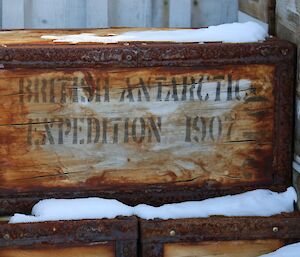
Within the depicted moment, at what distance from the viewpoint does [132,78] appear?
232cm

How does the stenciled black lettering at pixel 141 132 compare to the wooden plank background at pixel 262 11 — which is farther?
the wooden plank background at pixel 262 11

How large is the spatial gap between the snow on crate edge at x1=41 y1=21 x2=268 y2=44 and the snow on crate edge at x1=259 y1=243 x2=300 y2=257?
67 centimetres

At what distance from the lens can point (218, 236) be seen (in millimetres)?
2264

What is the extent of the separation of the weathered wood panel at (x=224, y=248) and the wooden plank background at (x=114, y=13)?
3.78ft

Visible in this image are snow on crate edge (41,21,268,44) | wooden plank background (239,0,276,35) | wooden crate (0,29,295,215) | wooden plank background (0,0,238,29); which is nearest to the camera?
wooden crate (0,29,295,215)

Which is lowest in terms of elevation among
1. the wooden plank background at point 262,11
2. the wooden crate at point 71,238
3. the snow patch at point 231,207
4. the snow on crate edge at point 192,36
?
the wooden crate at point 71,238

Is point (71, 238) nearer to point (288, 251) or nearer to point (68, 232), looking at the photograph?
point (68, 232)

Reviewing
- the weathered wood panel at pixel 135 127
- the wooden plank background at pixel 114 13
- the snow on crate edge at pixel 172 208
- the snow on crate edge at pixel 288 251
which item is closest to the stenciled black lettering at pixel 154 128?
the weathered wood panel at pixel 135 127

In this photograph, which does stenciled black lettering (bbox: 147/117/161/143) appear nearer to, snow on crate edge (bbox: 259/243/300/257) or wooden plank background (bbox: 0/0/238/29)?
snow on crate edge (bbox: 259/243/300/257)

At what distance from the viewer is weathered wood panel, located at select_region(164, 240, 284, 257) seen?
2.26 m

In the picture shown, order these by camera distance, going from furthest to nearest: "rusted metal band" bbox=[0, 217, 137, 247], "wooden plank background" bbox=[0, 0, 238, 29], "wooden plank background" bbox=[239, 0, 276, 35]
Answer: "wooden plank background" bbox=[0, 0, 238, 29] → "wooden plank background" bbox=[239, 0, 276, 35] → "rusted metal band" bbox=[0, 217, 137, 247]

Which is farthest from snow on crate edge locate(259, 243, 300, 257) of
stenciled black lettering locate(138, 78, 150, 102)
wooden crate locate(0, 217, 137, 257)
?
stenciled black lettering locate(138, 78, 150, 102)

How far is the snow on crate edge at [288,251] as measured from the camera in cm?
222

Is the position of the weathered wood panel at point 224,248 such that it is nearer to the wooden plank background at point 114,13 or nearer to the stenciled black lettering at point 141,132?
the stenciled black lettering at point 141,132
